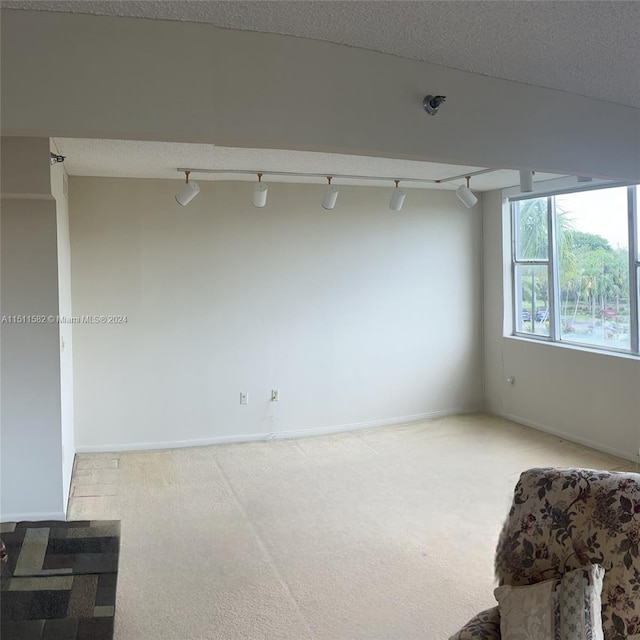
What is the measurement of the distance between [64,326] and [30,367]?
65 centimetres

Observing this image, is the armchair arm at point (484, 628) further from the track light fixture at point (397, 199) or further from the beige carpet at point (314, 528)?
the track light fixture at point (397, 199)

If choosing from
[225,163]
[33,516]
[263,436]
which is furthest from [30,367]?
[263,436]

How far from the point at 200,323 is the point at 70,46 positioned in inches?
134

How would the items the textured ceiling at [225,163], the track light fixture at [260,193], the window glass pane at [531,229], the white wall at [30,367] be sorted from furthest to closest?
the window glass pane at [531,229]
the track light fixture at [260,193]
the textured ceiling at [225,163]
the white wall at [30,367]

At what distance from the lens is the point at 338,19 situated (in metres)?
2.21

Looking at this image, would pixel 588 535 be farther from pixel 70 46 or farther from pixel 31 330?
pixel 31 330

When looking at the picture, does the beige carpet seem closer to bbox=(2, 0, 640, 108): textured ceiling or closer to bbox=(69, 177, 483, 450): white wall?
bbox=(69, 177, 483, 450): white wall

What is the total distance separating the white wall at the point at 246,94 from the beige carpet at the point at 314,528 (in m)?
1.72

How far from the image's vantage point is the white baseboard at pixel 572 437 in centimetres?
490

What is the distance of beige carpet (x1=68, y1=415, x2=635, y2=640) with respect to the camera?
9.16 feet

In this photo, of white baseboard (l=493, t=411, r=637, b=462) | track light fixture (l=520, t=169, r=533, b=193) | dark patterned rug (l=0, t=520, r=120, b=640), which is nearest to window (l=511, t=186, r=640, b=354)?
white baseboard (l=493, t=411, r=637, b=462)

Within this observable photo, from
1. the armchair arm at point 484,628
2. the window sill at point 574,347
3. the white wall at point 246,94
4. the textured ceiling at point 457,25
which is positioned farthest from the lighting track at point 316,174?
the armchair arm at point 484,628

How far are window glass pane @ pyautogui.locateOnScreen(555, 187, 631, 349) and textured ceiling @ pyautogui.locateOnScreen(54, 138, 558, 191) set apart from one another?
443 millimetres

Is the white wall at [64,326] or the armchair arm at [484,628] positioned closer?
the armchair arm at [484,628]
